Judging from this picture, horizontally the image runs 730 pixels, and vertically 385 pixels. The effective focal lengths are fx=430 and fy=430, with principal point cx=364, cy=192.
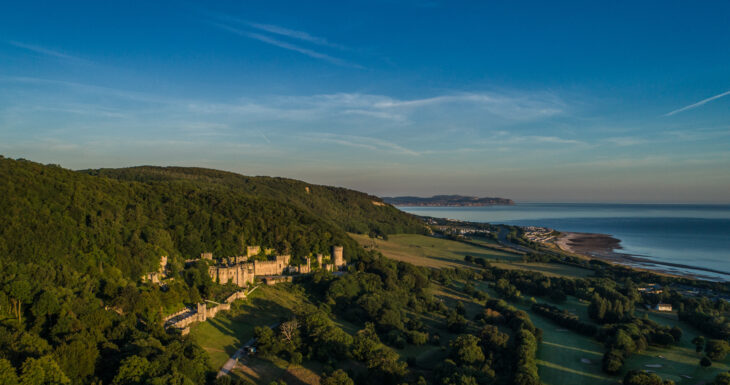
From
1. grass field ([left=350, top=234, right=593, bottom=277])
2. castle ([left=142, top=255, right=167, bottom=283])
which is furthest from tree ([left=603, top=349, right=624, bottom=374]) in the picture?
grass field ([left=350, top=234, right=593, bottom=277])

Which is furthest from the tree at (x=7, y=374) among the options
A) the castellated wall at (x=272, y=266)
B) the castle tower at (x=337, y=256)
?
the castle tower at (x=337, y=256)

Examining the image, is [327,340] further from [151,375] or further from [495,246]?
[495,246]

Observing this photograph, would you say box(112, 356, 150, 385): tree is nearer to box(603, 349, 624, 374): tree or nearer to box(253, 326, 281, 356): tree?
box(253, 326, 281, 356): tree

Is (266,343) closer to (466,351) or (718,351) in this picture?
(466,351)

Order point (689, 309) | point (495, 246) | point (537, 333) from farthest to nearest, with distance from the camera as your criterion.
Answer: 1. point (495, 246)
2. point (689, 309)
3. point (537, 333)

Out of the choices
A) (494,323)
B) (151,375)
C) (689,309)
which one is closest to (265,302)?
(151,375)

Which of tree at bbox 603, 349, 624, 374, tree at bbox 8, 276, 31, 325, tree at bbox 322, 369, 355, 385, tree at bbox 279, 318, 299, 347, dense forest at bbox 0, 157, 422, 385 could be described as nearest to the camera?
dense forest at bbox 0, 157, 422, 385
